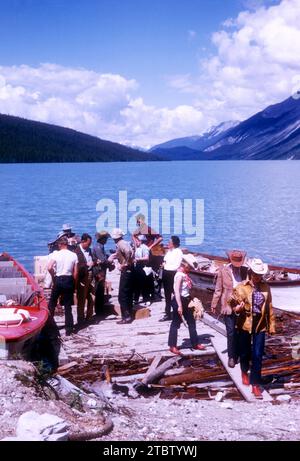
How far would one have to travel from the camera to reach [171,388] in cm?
934

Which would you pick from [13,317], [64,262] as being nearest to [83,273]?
[64,262]

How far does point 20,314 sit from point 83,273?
261 centimetres

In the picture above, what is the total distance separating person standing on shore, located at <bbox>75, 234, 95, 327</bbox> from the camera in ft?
40.3

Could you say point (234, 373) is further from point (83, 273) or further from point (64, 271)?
point (83, 273)

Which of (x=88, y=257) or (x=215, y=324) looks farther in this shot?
(x=88, y=257)

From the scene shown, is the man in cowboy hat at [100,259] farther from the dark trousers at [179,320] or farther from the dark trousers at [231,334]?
the dark trousers at [231,334]

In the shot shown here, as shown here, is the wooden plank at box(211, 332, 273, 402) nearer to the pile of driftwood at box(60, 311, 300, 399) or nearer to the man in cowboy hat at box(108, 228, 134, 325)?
the pile of driftwood at box(60, 311, 300, 399)

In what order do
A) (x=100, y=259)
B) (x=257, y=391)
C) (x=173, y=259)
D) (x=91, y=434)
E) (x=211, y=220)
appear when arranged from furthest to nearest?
(x=211, y=220) < (x=100, y=259) < (x=173, y=259) < (x=257, y=391) < (x=91, y=434)

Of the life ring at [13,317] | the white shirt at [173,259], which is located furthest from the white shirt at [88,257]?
the life ring at [13,317]

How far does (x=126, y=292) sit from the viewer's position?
503 inches

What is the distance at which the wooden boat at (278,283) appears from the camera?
16609 mm

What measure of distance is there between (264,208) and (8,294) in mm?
69246
